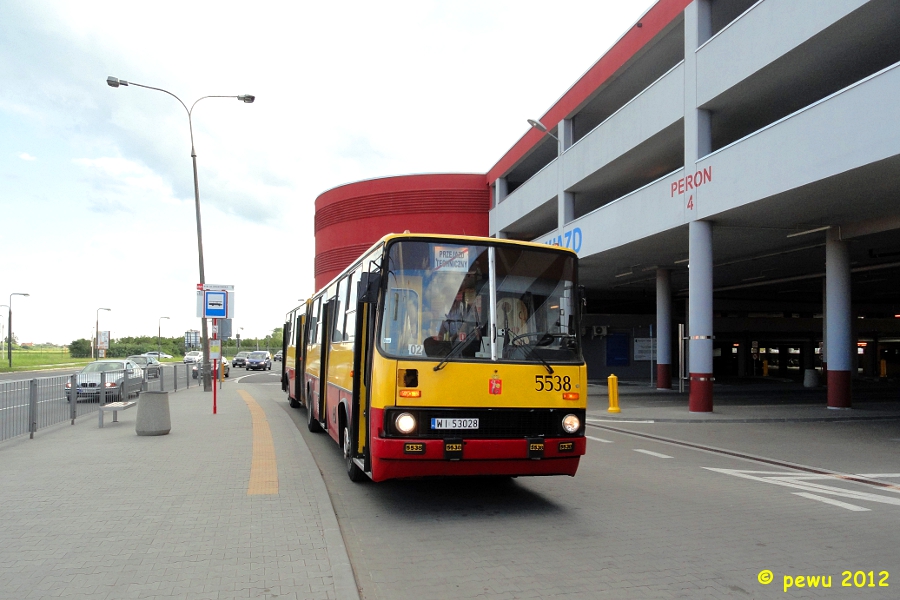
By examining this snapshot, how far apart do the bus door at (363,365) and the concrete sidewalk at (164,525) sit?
697 mm

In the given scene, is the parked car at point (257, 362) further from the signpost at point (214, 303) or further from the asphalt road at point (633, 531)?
the asphalt road at point (633, 531)

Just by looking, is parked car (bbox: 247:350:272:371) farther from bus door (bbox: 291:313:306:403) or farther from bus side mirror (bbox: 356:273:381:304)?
bus side mirror (bbox: 356:273:381:304)

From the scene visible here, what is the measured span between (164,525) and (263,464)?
A: 3.29 metres

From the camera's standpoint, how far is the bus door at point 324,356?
11.1 meters

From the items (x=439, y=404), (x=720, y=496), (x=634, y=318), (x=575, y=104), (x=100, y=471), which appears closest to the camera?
(x=439, y=404)

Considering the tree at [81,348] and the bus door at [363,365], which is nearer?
the bus door at [363,365]

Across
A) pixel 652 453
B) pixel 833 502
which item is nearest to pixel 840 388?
pixel 652 453

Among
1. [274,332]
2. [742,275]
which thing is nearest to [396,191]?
[742,275]

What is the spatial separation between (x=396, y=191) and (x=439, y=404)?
124ft

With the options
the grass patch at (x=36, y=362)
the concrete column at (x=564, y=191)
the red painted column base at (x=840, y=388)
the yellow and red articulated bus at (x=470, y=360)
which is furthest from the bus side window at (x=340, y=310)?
the grass patch at (x=36, y=362)

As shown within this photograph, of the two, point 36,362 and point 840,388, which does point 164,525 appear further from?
point 36,362

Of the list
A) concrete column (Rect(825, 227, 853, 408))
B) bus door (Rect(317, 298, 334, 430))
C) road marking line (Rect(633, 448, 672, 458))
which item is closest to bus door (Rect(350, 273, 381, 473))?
bus door (Rect(317, 298, 334, 430))

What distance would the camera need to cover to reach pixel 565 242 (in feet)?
87.1

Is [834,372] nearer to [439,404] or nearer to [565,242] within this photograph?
[565,242]
